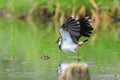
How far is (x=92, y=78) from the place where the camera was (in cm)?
995

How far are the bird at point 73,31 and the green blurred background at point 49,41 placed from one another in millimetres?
505

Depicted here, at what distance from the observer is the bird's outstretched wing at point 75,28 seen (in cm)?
1011

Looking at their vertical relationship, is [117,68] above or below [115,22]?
below

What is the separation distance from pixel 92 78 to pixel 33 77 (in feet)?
3.13

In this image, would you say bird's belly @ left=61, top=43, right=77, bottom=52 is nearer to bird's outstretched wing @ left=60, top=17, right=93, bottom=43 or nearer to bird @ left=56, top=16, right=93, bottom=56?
bird @ left=56, top=16, right=93, bottom=56

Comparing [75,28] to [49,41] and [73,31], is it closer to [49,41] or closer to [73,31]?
[73,31]

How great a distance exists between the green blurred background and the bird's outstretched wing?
66 cm

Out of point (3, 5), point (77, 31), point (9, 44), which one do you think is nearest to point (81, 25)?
point (77, 31)

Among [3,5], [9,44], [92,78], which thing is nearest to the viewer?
[92,78]

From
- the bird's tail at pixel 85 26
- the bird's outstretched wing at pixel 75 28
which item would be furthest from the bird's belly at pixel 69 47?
the bird's tail at pixel 85 26

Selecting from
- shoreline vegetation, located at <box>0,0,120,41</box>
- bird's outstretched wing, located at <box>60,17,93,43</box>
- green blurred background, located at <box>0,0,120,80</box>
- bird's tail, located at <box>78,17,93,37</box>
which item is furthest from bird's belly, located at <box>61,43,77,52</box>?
shoreline vegetation, located at <box>0,0,120,41</box>

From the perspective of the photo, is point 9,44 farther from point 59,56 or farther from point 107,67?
point 107,67

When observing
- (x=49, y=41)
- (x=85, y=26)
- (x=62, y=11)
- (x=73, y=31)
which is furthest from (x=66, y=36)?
(x=62, y=11)

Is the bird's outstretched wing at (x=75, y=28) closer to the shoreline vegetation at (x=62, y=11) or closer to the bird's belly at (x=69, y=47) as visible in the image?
the bird's belly at (x=69, y=47)
